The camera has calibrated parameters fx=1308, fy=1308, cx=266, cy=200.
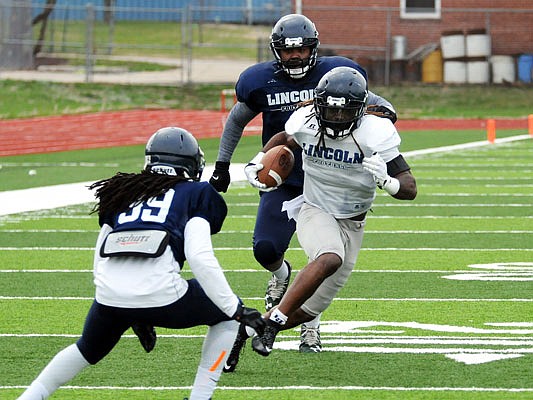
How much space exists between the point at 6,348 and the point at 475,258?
447 centimetres

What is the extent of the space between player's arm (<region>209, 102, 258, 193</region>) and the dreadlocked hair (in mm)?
2252

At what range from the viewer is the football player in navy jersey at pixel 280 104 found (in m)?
7.04

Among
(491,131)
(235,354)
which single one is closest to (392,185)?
(235,354)

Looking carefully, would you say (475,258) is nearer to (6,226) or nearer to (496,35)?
(6,226)

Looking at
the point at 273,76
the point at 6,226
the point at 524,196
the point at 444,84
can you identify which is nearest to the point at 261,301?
the point at 273,76

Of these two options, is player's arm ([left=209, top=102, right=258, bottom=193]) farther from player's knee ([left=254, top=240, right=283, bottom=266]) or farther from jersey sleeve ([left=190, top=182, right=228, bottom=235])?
jersey sleeve ([left=190, top=182, right=228, bottom=235])

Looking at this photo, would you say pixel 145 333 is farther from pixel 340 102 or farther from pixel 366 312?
pixel 366 312

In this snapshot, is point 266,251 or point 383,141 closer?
point 383,141

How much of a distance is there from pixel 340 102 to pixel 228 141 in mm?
1741

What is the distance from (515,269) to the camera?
31.2 feet

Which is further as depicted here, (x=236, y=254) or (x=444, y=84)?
(x=444, y=84)

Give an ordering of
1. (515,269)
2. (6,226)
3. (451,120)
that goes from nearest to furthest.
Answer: (515,269)
(6,226)
(451,120)

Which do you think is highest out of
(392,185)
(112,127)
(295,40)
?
(295,40)

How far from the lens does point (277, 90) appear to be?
7.36m
